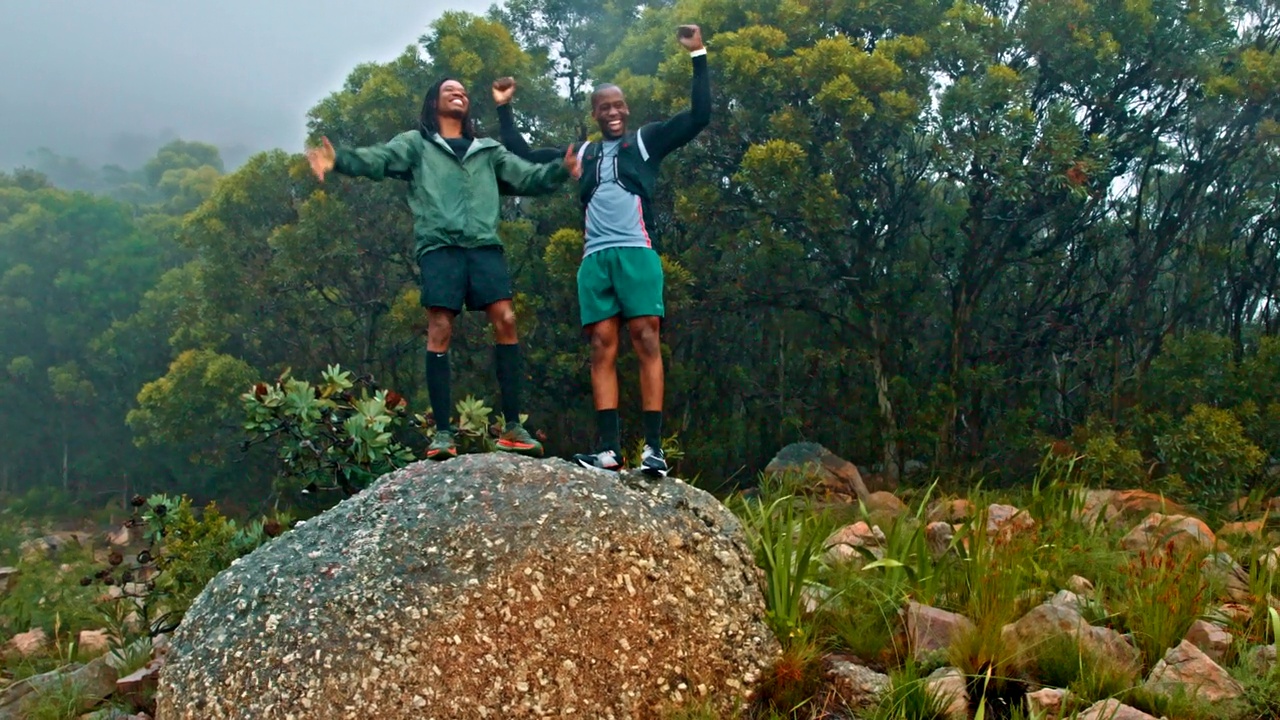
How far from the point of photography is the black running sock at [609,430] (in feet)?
15.7

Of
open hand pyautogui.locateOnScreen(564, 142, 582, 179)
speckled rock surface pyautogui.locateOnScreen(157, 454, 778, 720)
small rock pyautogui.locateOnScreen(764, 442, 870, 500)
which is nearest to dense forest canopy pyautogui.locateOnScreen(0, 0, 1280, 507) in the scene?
small rock pyautogui.locateOnScreen(764, 442, 870, 500)

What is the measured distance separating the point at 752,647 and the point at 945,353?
34.0 ft

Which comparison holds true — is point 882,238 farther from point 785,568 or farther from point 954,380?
point 785,568

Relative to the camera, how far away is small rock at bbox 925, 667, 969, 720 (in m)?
3.67

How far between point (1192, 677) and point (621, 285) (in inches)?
103

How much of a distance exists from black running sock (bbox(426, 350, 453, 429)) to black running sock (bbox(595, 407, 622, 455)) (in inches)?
29.2

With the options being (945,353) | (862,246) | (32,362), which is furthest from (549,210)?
(32,362)

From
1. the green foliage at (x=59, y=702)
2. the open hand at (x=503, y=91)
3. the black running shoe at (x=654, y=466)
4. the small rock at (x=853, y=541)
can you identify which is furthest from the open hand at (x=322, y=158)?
the small rock at (x=853, y=541)

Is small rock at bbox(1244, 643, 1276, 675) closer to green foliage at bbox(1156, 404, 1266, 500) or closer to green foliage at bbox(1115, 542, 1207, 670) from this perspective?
green foliage at bbox(1115, 542, 1207, 670)

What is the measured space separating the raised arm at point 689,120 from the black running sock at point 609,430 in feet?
3.81

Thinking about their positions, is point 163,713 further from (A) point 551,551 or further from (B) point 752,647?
(B) point 752,647

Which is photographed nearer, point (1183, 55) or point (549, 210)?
point (1183, 55)

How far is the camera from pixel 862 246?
13.5 m

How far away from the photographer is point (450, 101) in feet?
17.3
